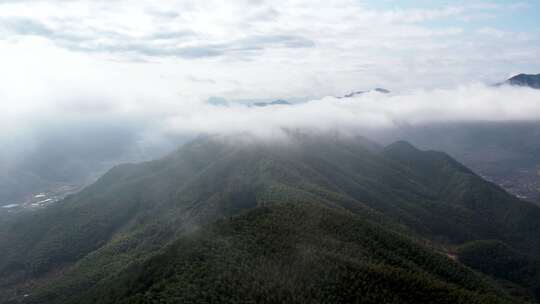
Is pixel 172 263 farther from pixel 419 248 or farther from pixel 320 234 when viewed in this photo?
pixel 419 248

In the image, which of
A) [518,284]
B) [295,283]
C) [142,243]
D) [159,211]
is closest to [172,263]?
[295,283]

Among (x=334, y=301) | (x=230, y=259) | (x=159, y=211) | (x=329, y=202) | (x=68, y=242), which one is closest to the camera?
(x=334, y=301)

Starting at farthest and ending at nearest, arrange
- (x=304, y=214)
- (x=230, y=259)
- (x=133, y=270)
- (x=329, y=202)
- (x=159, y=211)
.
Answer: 1. (x=159, y=211)
2. (x=329, y=202)
3. (x=304, y=214)
4. (x=133, y=270)
5. (x=230, y=259)

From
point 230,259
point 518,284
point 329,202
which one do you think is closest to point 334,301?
point 230,259

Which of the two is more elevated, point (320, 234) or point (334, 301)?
point (320, 234)

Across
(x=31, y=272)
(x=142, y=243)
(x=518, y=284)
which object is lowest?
(x=518, y=284)

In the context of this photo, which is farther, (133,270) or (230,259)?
(133,270)

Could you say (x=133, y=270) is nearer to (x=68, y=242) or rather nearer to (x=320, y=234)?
(x=320, y=234)

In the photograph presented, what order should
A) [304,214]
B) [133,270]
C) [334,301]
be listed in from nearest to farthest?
[334,301] < [133,270] < [304,214]

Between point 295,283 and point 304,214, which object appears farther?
point 304,214
